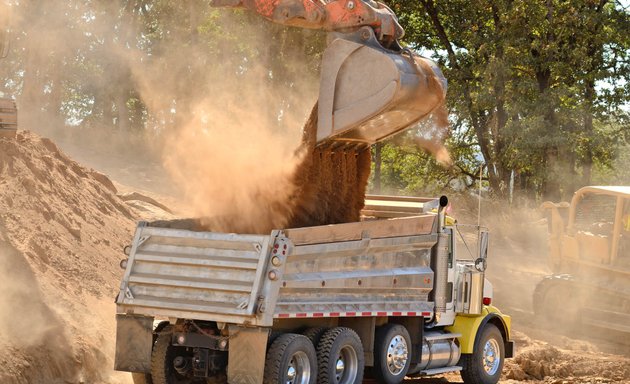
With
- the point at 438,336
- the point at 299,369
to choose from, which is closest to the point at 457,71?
the point at 438,336

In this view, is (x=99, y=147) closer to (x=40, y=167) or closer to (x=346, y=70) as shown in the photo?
(x=40, y=167)

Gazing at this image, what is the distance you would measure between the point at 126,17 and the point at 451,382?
29356mm

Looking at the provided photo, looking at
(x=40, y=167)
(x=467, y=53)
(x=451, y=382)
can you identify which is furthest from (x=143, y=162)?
(x=451, y=382)

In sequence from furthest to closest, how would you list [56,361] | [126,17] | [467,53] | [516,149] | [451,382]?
[126,17]
[467,53]
[516,149]
[451,382]
[56,361]

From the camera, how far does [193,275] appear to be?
11.1m

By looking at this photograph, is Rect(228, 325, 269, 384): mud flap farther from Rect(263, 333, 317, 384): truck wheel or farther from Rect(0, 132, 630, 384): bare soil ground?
Rect(0, 132, 630, 384): bare soil ground

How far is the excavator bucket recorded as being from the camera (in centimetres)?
1248

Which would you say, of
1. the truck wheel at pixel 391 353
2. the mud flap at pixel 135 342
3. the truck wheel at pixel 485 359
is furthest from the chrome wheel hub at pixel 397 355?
the mud flap at pixel 135 342

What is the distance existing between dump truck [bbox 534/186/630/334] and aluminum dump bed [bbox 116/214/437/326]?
9174 mm

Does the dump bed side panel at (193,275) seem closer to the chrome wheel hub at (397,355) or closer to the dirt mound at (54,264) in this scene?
the dirt mound at (54,264)

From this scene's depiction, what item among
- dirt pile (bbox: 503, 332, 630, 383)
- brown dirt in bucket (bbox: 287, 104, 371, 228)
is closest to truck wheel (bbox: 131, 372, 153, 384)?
brown dirt in bucket (bbox: 287, 104, 371, 228)

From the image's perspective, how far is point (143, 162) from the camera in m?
36.1

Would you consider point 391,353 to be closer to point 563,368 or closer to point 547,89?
point 563,368

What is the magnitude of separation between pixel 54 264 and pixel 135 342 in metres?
4.36
